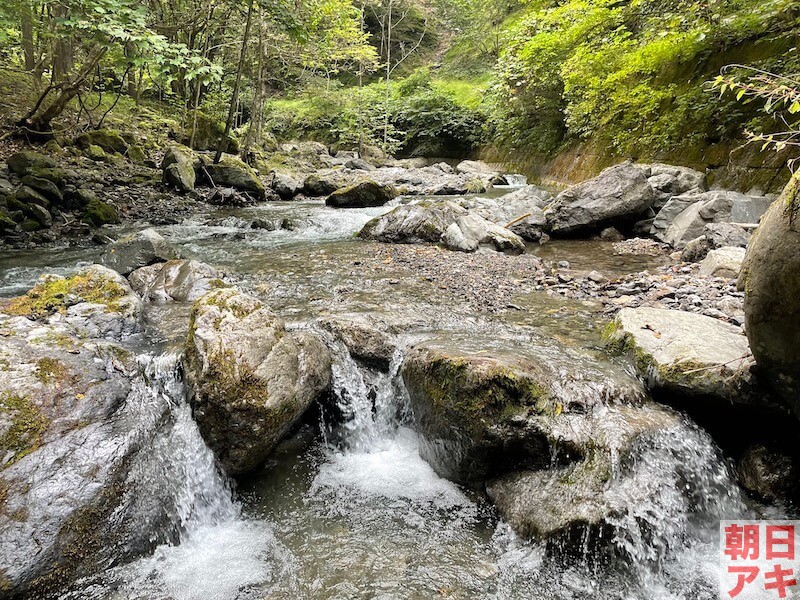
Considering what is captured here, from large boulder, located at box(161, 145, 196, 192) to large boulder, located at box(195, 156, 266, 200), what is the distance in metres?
0.45

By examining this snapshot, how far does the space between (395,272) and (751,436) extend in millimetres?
4857

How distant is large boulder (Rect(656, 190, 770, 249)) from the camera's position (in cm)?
753

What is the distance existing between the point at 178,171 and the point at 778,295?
13984 millimetres

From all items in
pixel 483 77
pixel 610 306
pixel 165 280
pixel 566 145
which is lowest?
pixel 165 280

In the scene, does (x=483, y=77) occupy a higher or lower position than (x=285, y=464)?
higher

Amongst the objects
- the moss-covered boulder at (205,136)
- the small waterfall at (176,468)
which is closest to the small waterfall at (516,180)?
the moss-covered boulder at (205,136)

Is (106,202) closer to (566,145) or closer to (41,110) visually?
(41,110)

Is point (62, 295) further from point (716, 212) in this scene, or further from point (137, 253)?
point (716, 212)

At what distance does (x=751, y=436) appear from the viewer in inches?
134

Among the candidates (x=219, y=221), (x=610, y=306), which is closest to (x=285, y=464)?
(x=610, y=306)

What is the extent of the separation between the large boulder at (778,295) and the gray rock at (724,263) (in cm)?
332

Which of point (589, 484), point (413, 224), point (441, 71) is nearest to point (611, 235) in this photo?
point (413, 224)

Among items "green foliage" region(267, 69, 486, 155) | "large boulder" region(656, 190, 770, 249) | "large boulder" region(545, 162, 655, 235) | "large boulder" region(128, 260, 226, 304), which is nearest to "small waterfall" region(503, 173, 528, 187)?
"green foliage" region(267, 69, 486, 155)

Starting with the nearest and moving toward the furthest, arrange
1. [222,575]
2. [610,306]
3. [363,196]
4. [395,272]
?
Answer: [222,575] < [610,306] < [395,272] < [363,196]
